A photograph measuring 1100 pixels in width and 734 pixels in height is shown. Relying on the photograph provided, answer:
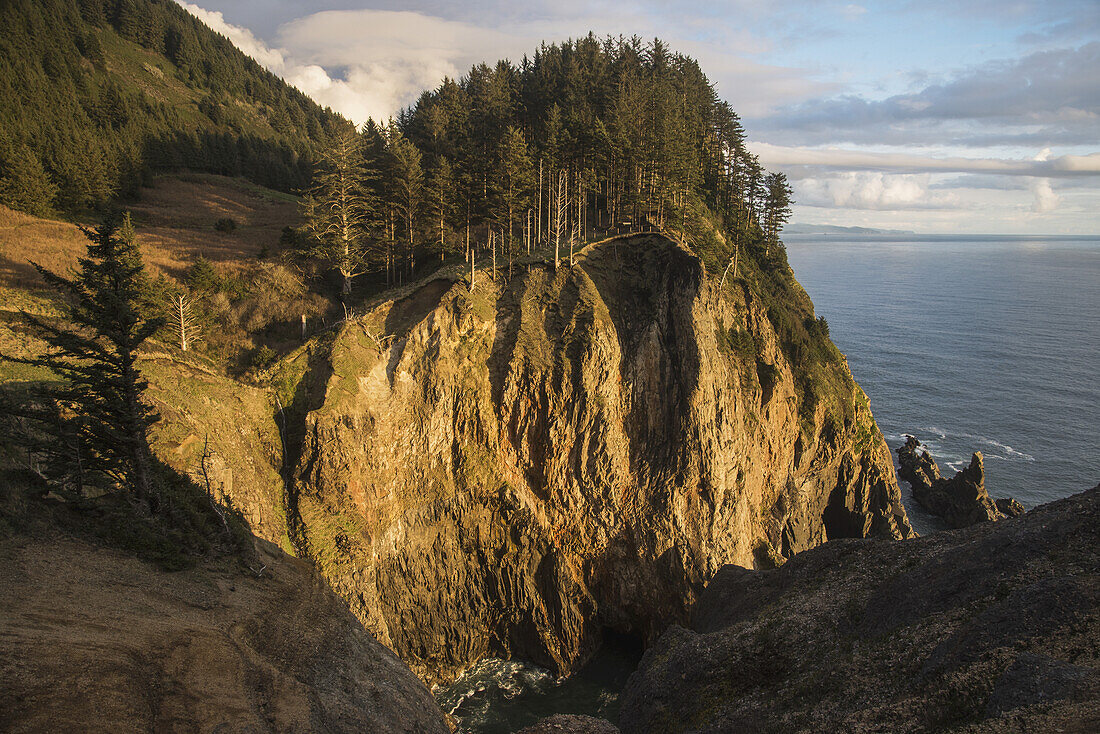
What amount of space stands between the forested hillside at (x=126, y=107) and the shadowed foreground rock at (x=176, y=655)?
47.7 meters

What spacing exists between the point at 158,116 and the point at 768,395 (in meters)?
108

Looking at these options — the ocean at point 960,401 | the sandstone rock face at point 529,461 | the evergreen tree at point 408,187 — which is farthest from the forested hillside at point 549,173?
the ocean at point 960,401

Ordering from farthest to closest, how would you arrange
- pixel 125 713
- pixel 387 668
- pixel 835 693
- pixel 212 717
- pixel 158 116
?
1. pixel 158 116
2. pixel 387 668
3. pixel 835 693
4. pixel 212 717
5. pixel 125 713

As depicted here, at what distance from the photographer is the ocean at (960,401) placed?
114 ft

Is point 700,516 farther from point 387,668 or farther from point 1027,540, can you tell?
point 387,668

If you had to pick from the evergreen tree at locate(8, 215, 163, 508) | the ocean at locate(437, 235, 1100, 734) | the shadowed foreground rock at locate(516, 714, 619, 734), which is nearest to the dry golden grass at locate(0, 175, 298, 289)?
the evergreen tree at locate(8, 215, 163, 508)

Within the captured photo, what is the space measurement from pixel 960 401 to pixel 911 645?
2912 inches

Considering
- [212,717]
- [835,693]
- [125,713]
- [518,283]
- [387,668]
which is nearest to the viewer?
[125,713]

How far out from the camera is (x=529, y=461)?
38.3m

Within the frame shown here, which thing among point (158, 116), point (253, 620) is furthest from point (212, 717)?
point (158, 116)

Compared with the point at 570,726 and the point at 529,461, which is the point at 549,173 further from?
the point at 570,726

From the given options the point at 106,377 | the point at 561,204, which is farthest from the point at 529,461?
the point at 106,377

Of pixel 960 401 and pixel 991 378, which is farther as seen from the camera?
pixel 991 378

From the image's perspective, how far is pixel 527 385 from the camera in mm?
38156
